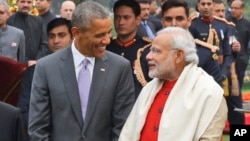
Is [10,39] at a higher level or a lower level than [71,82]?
lower

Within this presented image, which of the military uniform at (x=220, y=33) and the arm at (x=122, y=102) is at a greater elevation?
the arm at (x=122, y=102)

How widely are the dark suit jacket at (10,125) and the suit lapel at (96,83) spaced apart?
1.46 meters

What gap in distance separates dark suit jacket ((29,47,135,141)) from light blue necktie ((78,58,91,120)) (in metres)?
0.04

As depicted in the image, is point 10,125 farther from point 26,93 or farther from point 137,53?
point 137,53

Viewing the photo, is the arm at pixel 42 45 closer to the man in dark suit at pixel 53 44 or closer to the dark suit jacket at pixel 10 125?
the man in dark suit at pixel 53 44

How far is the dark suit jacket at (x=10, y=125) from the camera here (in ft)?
17.2

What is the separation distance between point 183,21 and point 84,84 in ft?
6.51

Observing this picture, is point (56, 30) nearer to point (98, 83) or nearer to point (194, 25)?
point (98, 83)

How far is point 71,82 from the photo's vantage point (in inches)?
267

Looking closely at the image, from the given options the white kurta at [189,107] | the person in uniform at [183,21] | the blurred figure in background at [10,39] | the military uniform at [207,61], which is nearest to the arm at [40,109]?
the white kurta at [189,107]

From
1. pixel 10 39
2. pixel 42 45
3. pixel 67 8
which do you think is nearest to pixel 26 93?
pixel 10 39

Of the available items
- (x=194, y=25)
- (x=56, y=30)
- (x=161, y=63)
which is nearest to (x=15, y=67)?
(x=56, y=30)

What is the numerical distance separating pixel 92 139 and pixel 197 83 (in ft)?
3.15

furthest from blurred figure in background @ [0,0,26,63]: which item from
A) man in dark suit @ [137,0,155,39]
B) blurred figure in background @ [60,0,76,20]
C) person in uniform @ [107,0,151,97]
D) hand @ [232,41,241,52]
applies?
hand @ [232,41,241,52]
